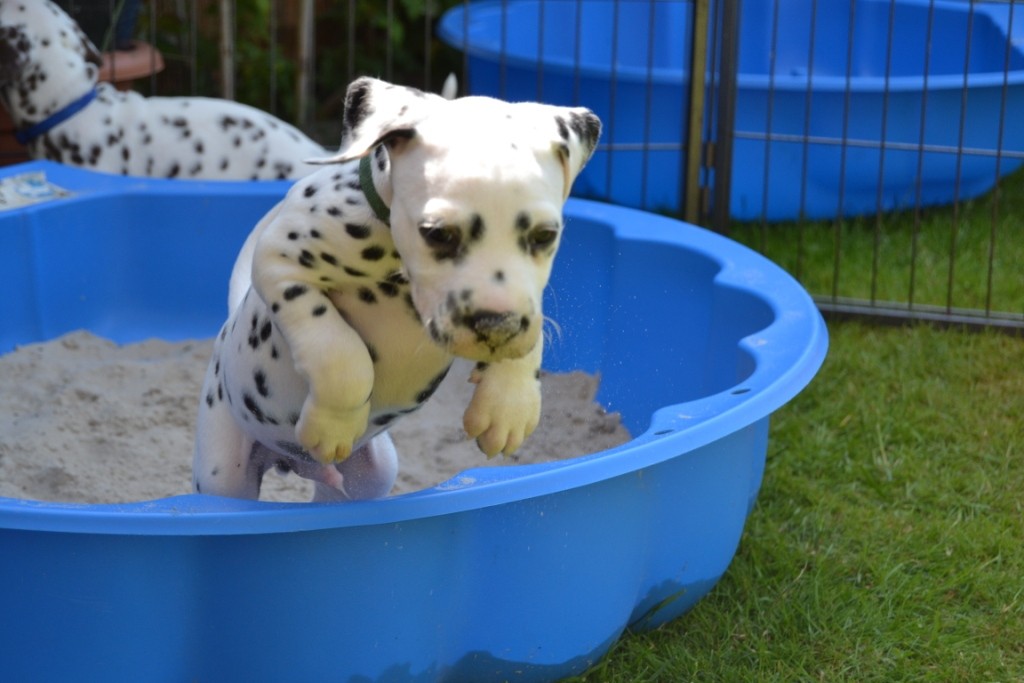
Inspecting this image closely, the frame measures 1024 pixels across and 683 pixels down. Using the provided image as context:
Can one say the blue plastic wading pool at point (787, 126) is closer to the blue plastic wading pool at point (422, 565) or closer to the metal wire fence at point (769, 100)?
the metal wire fence at point (769, 100)

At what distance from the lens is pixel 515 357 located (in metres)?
1.75

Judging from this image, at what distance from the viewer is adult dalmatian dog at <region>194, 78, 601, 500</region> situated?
170 cm

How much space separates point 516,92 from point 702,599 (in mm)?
3071

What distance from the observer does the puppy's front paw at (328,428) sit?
197cm

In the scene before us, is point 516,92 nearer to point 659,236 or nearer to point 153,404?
point 659,236

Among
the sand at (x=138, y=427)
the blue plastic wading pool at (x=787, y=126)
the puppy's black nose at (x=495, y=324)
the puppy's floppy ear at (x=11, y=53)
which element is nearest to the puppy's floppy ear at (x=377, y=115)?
the puppy's black nose at (x=495, y=324)

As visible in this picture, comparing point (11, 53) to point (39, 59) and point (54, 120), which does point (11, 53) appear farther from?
point (54, 120)

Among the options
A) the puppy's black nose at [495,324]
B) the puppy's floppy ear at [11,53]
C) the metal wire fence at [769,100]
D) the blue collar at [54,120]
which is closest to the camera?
the puppy's black nose at [495,324]

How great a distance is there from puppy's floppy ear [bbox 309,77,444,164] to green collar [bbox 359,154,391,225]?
0.20 feet

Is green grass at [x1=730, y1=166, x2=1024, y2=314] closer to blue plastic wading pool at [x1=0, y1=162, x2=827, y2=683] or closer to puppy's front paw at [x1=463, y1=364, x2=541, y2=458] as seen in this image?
blue plastic wading pool at [x1=0, y1=162, x2=827, y2=683]

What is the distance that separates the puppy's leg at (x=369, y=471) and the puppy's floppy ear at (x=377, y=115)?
72 cm

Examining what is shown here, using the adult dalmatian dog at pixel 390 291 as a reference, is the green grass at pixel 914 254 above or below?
below

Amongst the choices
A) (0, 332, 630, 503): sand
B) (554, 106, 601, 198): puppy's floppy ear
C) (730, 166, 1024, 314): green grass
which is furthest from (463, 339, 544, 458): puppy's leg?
(730, 166, 1024, 314): green grass

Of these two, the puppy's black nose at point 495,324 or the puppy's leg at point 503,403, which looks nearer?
the puppy's black nose at point 495,324
